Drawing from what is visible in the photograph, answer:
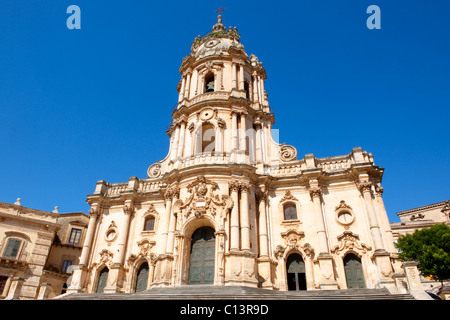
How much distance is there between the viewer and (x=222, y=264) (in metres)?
19.7

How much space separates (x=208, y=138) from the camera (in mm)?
27969

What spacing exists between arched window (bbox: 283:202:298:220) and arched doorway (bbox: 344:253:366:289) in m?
4.51

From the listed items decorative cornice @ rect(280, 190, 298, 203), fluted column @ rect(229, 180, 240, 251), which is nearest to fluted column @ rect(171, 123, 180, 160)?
fluted column @ rect(229, 180, 240, 251)

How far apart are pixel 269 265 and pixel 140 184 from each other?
44.6 feet

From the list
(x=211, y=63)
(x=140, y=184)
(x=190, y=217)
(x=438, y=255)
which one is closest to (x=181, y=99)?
(x=211, y=63)

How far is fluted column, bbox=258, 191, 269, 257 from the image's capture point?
21734 millimetres

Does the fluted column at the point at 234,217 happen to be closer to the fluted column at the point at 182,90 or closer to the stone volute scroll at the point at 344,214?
the stone volute scroll at the point at 344,214

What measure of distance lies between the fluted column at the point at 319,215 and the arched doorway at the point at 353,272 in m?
1.75

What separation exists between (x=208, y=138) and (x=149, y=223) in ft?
29.3

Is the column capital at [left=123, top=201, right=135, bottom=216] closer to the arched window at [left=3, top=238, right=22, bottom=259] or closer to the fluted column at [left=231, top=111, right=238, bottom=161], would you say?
the fluted column at [left=231, top=111, right=238, bottom=161]

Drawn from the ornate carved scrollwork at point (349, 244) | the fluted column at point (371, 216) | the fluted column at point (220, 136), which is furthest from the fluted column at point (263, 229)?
the fluted column at point (371, 216)

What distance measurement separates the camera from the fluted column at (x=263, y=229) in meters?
21.7
